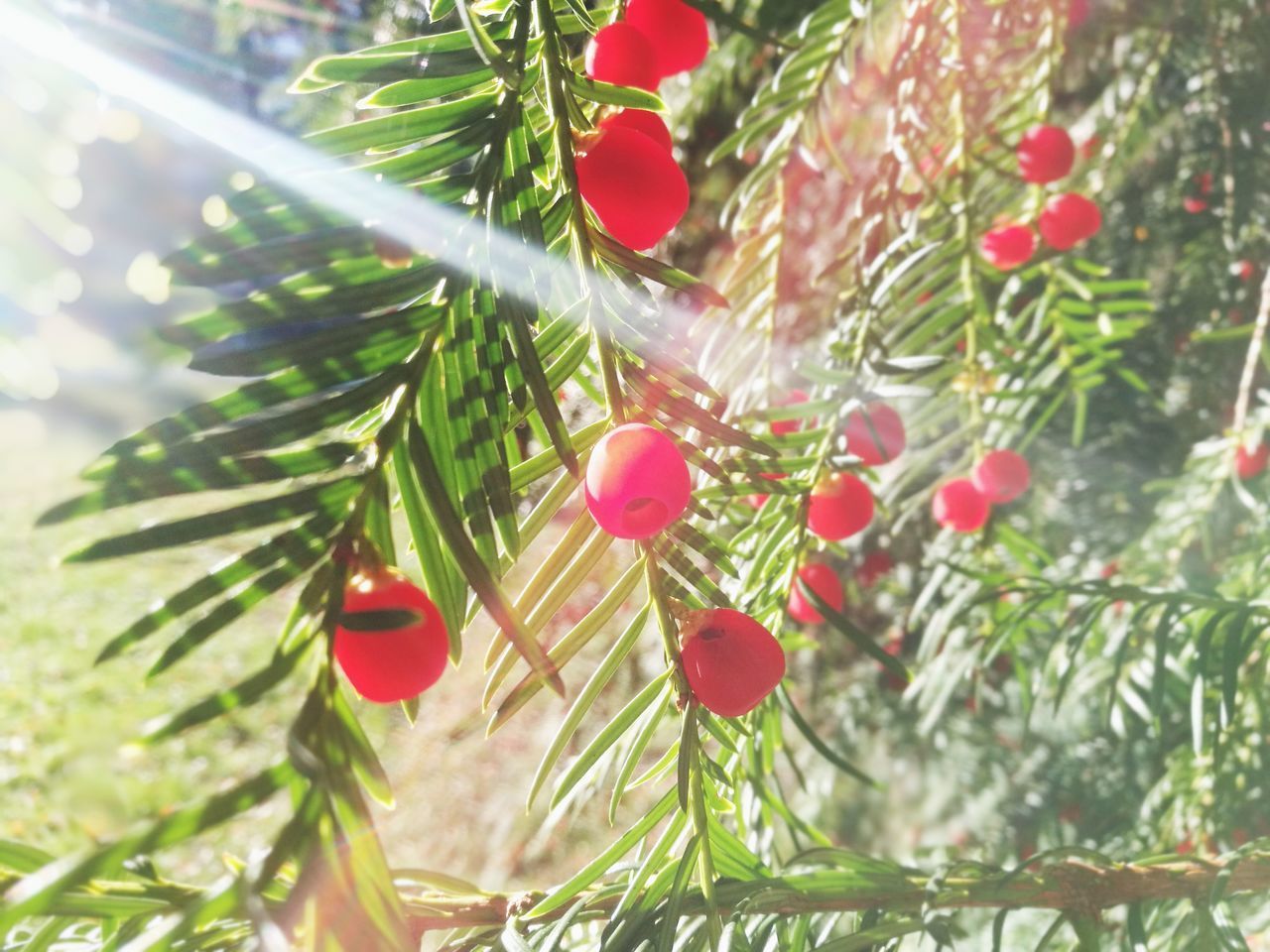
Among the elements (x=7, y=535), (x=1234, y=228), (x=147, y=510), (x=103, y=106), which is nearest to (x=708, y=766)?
(x=103, y=106)

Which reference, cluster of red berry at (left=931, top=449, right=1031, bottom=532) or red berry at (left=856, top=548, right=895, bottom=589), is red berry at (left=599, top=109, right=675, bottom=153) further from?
red berry at (left=856, top=548, right=895, bottom=589)

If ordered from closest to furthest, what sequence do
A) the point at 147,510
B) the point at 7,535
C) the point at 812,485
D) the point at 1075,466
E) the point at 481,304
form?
the point at 481,304 < the point at 812,485 < the point at 1075,466 < the point at 147,510 < the point at 7,535

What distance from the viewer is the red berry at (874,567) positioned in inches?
36.4

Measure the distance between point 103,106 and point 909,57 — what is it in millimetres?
385

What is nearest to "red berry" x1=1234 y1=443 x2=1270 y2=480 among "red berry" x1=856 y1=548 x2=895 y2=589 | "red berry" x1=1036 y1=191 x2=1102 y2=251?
"red berry" x1=1036 y1=191 x2=1102 y2=251

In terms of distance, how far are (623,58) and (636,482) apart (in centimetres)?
14

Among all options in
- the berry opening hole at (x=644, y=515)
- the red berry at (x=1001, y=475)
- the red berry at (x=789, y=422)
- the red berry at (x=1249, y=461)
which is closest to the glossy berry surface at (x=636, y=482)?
the berry opening hole at (x=644, y=515)

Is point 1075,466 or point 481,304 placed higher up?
point 1075,466

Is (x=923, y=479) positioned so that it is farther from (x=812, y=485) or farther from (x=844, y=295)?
(x=812, y=485)

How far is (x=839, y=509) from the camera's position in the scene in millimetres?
360

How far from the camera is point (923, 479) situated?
38.8 inches

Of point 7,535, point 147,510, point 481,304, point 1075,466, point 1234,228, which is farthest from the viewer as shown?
point 7,535

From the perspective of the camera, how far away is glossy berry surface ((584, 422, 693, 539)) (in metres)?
0.19

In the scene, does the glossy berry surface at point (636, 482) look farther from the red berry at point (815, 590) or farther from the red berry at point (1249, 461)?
the red berry at point (1249, 461)
